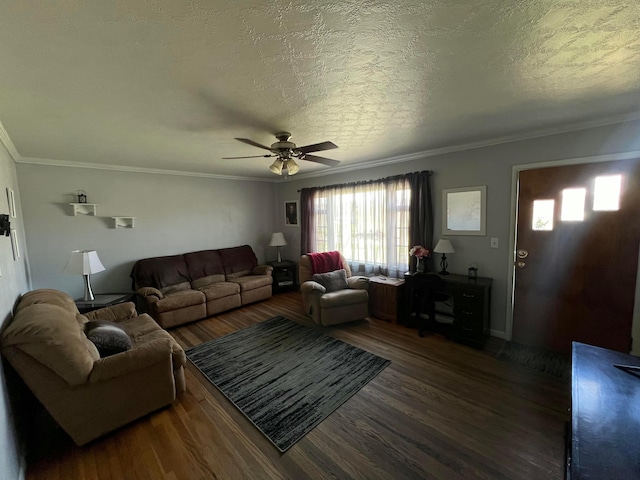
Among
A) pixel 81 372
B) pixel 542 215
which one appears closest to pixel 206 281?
pixel 81 372

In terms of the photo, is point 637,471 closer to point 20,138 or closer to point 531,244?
point 531,244

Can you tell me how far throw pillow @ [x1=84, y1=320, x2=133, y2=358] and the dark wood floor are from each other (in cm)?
60

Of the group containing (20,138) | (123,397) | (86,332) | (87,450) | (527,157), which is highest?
(20,138)

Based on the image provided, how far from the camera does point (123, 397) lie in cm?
194

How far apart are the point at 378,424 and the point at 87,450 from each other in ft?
6.88

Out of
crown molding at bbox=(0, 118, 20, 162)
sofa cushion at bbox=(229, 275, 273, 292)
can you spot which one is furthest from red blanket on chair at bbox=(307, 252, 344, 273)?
crown molding at bbox=(0, 118, 20, 162)

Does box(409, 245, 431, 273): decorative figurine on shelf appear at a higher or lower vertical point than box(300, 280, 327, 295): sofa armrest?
higher

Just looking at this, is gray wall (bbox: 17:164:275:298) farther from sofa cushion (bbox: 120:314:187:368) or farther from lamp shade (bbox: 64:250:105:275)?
sofa cushion (bbox: 120:314:187:368)

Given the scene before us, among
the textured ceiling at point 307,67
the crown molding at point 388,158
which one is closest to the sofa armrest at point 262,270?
→ the crown molding at point 388,158

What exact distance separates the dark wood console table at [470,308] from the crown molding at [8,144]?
4772 millimetres

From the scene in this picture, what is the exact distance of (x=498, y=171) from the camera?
3.07m

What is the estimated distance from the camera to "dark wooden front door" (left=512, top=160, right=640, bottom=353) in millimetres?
2434

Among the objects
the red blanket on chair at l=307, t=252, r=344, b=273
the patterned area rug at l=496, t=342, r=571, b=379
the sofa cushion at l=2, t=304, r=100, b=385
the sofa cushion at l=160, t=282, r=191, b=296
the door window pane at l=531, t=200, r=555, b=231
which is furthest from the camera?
the red blanket on chair at l=307, t=252, r=344, b=273

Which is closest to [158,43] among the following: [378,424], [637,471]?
[637,471]
